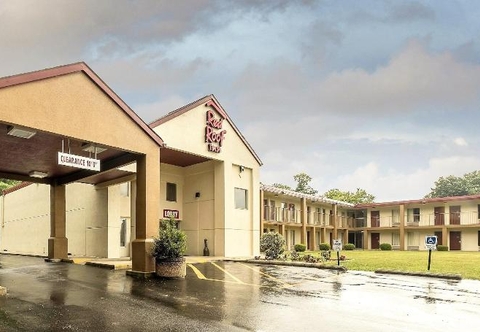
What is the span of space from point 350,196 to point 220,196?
4633cm

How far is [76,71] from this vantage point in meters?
12.2

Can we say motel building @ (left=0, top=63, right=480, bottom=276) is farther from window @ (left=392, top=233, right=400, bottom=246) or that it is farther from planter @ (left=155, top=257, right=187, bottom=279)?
planter @ (left=155, top=257, right=187, bottom=279)

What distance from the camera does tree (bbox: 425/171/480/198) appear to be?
82.1 meters

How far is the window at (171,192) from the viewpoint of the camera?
25203 mm

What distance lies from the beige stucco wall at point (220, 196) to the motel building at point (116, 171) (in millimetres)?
55

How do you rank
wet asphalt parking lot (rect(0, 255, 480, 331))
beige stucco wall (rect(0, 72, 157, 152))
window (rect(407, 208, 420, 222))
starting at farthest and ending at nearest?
1. window (rect(407, 208, 420, 222))
2. beige stucco wall (rect(0, 72, 157, 152))
3. wet asphalt parking lot (rect(0, 255, 480, 331))

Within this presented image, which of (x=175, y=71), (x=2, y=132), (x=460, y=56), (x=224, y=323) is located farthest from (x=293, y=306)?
(x=175, y=71)

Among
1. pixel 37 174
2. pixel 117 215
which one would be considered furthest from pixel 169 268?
pixel 117 215

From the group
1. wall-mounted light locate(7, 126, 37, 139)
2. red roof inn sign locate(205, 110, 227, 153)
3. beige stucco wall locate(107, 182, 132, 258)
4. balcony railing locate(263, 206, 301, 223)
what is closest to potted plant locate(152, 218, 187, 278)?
wall-mounted light locate(7, 126, 37, 139)

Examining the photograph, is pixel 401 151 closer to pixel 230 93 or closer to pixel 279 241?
pixel 230 93

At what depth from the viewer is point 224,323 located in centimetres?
745

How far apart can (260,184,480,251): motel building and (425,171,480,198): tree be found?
137 ft

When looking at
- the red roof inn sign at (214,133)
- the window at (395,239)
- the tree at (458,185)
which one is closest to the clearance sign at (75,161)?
the red roof inn sign at (214,133)

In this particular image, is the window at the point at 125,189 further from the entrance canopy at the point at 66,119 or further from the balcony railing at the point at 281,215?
the balcony railing at the point at 281,215
